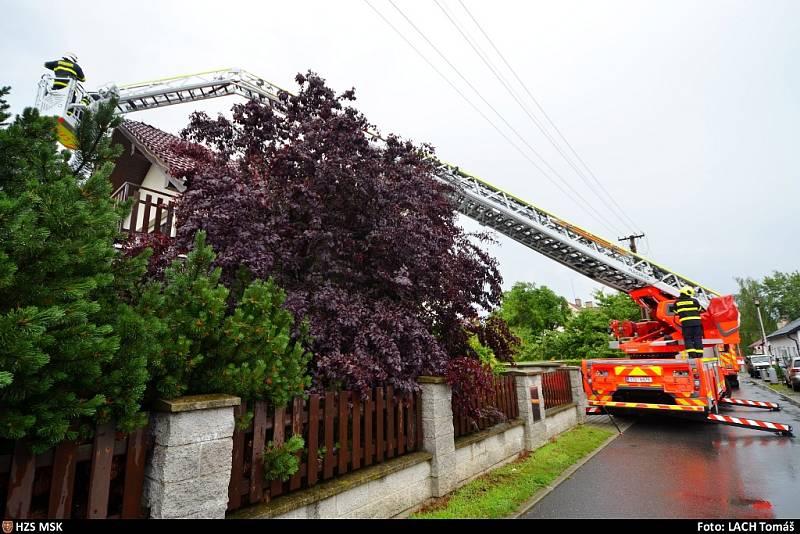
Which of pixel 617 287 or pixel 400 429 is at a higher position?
pixel 617 287

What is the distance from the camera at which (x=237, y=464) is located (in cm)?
318

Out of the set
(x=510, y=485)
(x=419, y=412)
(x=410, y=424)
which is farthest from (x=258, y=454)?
(x=510, y=485)

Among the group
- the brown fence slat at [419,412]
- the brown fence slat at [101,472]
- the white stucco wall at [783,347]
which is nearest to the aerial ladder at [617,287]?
the brown fence slat at [101,472]

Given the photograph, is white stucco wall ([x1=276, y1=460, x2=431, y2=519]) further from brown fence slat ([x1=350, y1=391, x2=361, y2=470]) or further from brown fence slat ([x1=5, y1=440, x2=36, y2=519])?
brown fence slat ([x1=5, y1=440, x2=36, y2=519])

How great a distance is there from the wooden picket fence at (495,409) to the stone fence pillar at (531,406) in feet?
0.35

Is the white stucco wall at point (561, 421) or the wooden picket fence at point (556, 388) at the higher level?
the wooden picket fence at point (556, 388)

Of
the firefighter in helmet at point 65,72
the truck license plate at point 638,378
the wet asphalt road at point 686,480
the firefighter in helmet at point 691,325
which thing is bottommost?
the wet asphalt road at point 686,480

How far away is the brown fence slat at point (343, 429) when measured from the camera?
3.99 m

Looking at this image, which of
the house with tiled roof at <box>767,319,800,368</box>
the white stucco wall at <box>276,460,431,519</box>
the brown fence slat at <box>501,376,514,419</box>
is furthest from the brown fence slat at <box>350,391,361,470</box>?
the house with tiled roof at <box>767,319,800,368</box>

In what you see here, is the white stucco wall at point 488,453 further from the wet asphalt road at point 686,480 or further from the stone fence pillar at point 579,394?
the stone fence pillar at point 579,394

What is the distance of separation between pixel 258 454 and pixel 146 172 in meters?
12.1

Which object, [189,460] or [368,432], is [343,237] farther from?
[189,460]

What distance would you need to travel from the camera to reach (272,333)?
3375 millimetres
